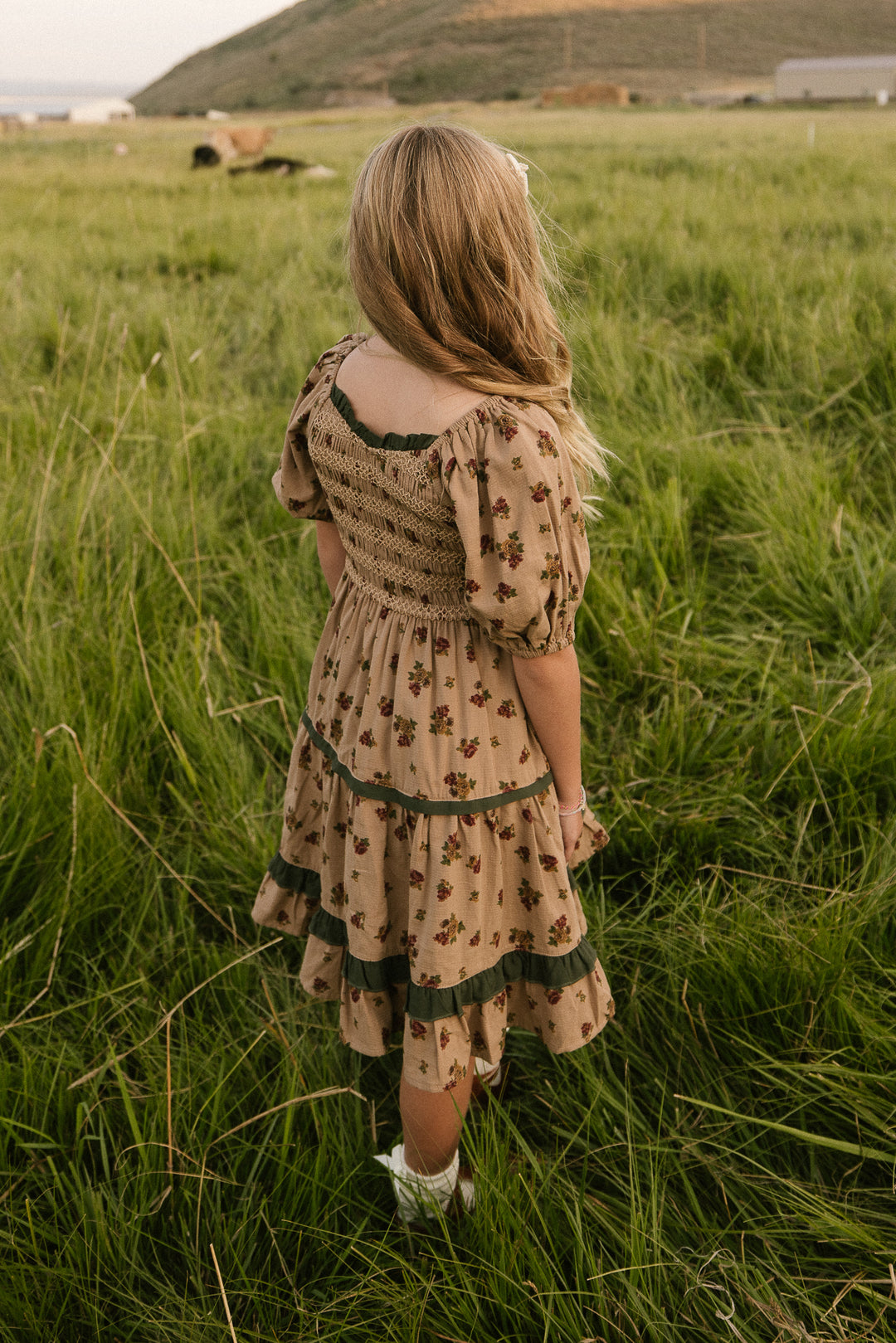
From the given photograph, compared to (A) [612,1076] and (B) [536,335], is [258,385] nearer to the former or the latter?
(B) [536,335]

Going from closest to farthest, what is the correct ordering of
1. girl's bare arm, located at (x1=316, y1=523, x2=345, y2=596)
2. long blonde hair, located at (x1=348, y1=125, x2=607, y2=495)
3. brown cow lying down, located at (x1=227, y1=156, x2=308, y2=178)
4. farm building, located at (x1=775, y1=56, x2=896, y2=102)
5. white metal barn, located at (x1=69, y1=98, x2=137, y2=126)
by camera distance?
long blonde hair, located at (x1=348, y1=125, x2=607, y2=495) → girl's bare arm, located at (x1=316, y1=523, x2=345, y2=596) → brown cow lying down, located at (x1=227, y1=156, x2=308, y2=178) → farm building, located at (x1=775, y1=56, x2=896, y2=102) → white metal barn, located at (x1=69, y1=98, x2=137, y2=126)

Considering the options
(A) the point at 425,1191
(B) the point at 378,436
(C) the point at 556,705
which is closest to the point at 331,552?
(B) the point at 378,436

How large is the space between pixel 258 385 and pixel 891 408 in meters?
2.49

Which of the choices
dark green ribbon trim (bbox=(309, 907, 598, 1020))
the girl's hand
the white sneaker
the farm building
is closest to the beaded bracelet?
the girl's hand

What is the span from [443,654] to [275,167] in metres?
9.77

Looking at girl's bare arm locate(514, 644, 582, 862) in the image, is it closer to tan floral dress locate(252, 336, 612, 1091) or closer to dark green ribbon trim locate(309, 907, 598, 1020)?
tan floral dress locate(252, 336, 612, 1091)

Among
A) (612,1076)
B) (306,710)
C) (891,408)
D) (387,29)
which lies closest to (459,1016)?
(612,1076)

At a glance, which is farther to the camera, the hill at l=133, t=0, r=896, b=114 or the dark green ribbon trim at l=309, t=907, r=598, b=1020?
the hill at l=133, t=0, r=896, b=114

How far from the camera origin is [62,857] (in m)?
1.73

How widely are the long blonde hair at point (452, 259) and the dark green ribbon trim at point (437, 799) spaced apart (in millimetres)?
523

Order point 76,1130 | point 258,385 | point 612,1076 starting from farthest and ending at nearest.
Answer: point 258,385
point 612,1076
point 76,1130

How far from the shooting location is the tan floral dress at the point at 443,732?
1.05m

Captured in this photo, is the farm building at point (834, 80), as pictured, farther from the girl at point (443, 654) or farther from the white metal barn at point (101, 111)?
the girl at point (443, 654)

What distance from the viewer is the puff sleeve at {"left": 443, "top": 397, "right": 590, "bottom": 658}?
40.3 inches
